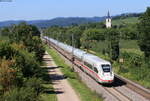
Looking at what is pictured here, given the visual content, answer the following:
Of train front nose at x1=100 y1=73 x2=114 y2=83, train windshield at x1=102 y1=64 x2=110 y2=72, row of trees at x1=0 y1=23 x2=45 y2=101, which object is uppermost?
row of trees at x1=0 y1=23 x2=45 y2=101

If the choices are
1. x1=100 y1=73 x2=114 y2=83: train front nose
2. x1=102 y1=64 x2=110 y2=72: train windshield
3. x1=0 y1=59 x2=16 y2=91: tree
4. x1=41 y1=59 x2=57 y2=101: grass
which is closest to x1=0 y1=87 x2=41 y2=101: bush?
x1=0 y1=59 x2=16 y2=91: tree

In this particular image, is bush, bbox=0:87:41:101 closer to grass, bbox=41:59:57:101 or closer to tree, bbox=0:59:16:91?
tree, bbox=0:59:16:91

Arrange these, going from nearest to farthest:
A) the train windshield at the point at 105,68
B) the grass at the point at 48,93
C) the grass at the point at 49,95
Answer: the grass at the point at 49,95
the grass at the point at 48,93
the train windshield at the point at 105,68

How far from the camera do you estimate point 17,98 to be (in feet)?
69.8

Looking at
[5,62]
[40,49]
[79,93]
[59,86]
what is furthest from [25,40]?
[5,62]

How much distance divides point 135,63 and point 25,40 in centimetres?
1899

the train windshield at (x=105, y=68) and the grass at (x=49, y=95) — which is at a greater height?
the train windshield at (x=105, y=68)

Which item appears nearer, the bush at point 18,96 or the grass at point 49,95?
the bush at point 18,96

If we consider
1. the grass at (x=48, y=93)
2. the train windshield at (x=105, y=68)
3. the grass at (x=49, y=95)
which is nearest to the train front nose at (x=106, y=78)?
the train windshield at (x=105, y=68)

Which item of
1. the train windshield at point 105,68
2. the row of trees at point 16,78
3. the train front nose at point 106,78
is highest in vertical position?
the row of trees at point 16,78

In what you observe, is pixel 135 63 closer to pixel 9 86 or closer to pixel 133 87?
pixel 133 87

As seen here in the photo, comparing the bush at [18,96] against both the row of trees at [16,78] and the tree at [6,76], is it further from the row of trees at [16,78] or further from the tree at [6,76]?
the tree at [6,76]

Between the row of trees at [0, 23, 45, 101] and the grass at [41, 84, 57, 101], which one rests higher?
the row of trees at [0, 23, 45, 101]

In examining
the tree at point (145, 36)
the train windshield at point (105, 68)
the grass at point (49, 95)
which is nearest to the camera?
the grass at point (49, 95)
